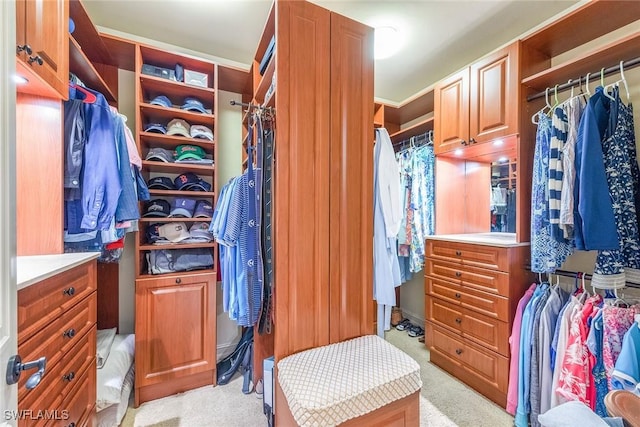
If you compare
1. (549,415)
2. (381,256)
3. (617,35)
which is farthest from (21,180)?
(617,35)

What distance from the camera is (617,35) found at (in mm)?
1533

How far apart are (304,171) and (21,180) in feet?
4.15

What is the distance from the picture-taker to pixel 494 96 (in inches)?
71.8

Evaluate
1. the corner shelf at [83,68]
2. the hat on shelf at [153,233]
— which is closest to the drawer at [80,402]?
the hat on shelf at [153,233]

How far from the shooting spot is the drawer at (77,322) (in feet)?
3.36

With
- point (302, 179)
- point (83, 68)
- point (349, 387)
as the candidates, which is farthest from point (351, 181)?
point (83, 68)

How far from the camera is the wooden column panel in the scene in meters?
1.31

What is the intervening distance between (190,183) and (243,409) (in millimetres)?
1582

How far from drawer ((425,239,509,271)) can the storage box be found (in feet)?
7.17

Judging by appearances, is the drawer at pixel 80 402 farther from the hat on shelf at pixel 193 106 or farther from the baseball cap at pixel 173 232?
the hat on shelf at pixel 193 106

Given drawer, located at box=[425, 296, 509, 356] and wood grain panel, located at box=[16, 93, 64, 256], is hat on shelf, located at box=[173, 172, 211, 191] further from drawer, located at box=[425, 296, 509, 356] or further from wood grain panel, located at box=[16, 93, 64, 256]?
drawer, located at box=[425, 296, 509, 356]

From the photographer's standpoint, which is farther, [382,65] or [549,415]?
[382,65]

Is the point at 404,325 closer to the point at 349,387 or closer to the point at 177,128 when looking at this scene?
the point at 349,387

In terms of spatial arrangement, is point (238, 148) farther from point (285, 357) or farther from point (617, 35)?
point (617, 35)
